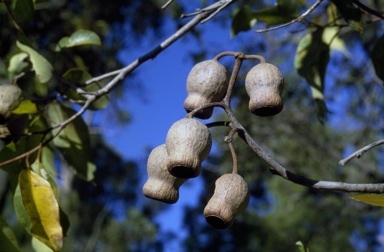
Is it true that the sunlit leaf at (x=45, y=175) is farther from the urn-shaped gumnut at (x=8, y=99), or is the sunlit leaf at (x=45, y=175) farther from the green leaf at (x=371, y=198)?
the green leaf at (x=371, y=198)

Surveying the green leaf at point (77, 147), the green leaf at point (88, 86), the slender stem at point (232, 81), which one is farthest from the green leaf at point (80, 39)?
the slender stem at point (232, 81)

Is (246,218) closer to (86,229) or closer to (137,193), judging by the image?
(137,193)

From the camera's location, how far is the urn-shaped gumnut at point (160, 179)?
1103 millimetres

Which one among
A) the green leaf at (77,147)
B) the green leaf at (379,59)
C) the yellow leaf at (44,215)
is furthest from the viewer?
the green leaf at (77,147)

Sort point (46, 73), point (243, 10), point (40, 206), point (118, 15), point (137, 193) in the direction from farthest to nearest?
point (137, 193) → point (118, 15) → point (243, 10) → point (46, 73) → point (40, 206)

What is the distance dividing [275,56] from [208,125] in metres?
5.77

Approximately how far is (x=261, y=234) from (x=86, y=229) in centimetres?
433

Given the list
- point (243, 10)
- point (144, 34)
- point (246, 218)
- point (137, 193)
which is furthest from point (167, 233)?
point (243, 10)

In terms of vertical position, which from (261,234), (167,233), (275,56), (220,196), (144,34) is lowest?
(261,234)

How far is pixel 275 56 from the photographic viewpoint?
22.1ft

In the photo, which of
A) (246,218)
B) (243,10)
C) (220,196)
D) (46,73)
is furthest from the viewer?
(246,218)

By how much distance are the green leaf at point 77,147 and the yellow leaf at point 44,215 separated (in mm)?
477

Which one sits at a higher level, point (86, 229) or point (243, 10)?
point (243, 10)

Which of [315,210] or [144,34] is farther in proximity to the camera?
[315,210]
